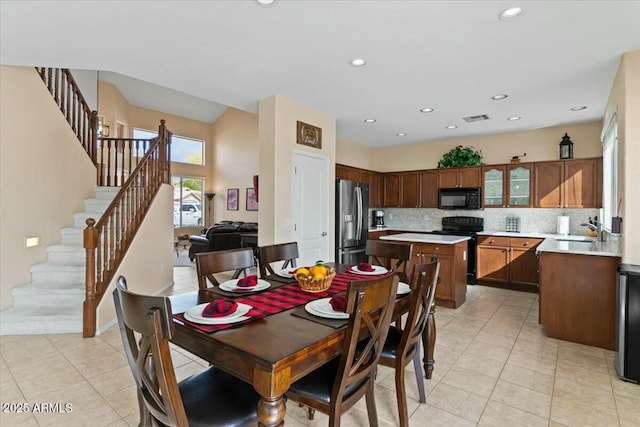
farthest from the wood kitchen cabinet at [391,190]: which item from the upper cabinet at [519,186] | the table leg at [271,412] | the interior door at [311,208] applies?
the table leg at [271,412]

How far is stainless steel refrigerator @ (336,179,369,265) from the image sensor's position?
5129 mm

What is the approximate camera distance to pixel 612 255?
9.93 feet

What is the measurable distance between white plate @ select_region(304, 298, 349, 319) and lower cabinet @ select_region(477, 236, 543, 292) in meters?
4.61

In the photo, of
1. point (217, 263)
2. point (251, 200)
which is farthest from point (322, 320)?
point (251, 200)

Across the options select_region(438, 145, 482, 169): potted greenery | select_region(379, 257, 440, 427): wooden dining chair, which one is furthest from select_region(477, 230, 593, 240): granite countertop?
select_region(379, 257, 440, 427): wooden dining chair

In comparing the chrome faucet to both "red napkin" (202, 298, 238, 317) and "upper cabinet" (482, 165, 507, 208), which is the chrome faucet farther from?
"red napkin" (202, 298, 238, 317)

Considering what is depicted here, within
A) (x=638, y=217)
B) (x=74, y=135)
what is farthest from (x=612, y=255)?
(x=74, y=135)

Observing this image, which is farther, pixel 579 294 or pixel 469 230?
pixel 469 230

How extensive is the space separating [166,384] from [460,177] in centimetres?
615

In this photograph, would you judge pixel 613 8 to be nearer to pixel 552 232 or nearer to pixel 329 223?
pixel 329 223

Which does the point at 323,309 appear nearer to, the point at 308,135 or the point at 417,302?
the point at 417,302

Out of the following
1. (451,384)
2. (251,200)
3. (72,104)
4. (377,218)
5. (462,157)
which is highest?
(72,104)

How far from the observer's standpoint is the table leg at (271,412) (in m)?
1.20

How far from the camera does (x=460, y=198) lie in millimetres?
6156
